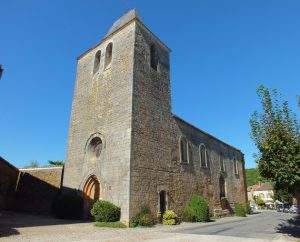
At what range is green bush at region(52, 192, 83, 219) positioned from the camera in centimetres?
1770

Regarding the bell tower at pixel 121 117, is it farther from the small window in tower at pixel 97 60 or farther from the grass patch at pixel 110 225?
the grass patch at pixel 110 225

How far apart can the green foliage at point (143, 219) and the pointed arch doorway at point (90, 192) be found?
3.92 m

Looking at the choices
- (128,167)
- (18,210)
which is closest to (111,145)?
(128,167)

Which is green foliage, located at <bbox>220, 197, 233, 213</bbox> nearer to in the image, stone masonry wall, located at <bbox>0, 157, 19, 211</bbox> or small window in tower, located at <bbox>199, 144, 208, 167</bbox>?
small window in tower, located at <bbox>199, 144, 208, 167</bbox>

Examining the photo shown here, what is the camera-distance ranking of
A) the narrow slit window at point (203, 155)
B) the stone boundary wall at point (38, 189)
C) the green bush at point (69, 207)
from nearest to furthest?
the green bush at point (69, 207)
the stone boundary wall at point (38, 189)
the narrow slit window at point (203, 155)

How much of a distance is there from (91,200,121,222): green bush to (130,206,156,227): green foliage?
894mm

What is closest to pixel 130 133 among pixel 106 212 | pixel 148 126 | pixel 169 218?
pixel 148 126

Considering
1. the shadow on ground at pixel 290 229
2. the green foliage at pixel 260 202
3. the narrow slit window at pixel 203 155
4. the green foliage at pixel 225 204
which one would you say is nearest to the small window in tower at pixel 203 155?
the narrow slit window at pixel 203 155

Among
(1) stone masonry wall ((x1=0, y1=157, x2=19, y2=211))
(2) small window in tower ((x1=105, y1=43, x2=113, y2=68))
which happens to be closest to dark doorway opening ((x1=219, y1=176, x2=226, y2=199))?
(2) small window in tower ((x1=105, y1=43, x2=113, y2=68))

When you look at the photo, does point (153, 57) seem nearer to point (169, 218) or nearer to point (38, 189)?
point (169, 218)

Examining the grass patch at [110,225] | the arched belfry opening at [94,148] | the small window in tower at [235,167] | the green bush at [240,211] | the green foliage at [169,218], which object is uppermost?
the small window in tower at [235,167]

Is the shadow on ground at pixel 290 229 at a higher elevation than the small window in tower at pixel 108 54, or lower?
lower

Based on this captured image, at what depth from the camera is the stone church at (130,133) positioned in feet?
55.5

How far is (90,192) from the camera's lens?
18.7 m
